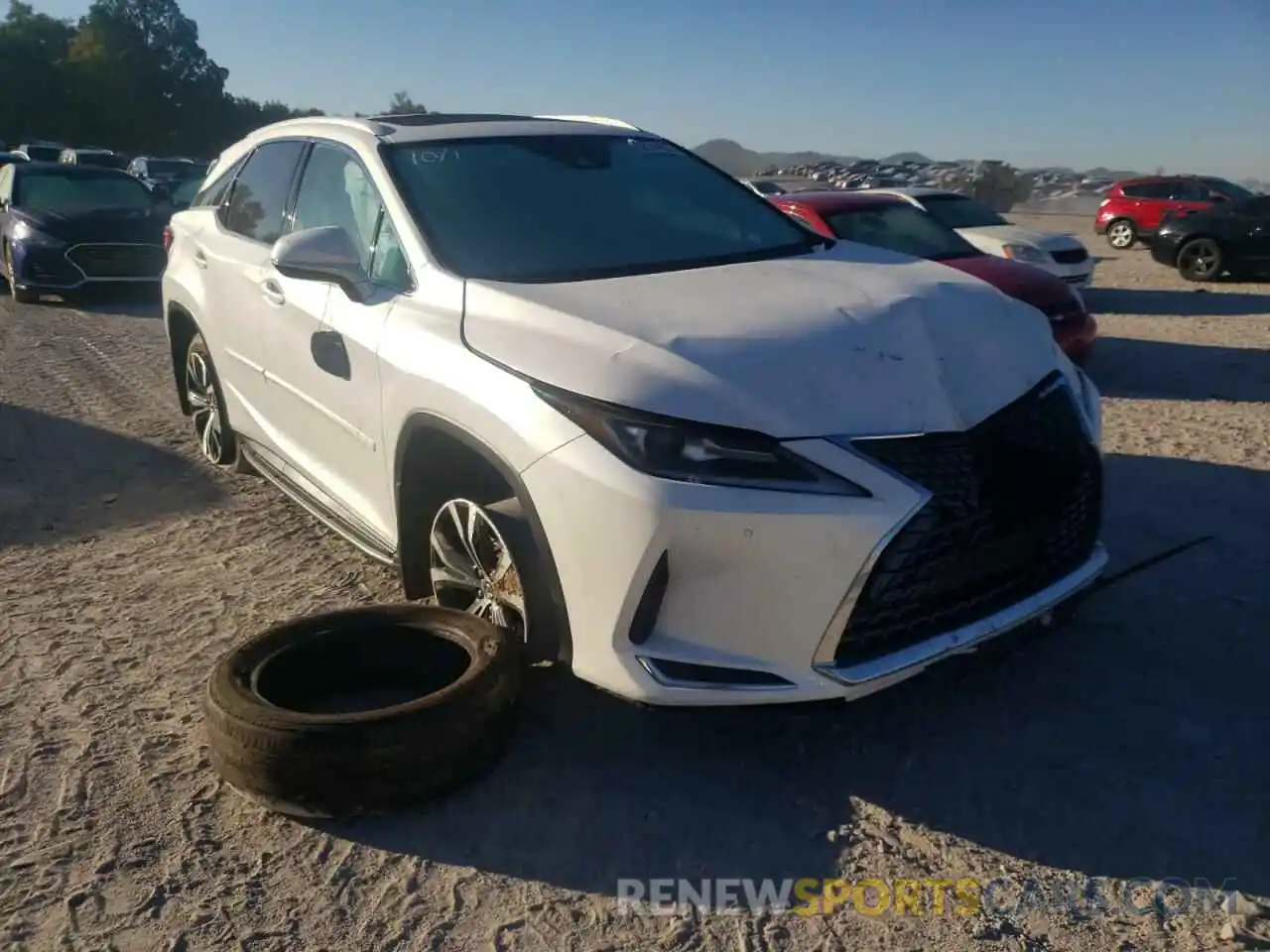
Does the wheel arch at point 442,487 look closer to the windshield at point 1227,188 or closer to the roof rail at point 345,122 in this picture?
the roof rail at point 345,122

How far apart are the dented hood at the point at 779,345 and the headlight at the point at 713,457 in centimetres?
3

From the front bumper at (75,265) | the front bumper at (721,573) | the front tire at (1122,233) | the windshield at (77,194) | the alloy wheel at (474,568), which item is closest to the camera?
the front bumper at (721,573)

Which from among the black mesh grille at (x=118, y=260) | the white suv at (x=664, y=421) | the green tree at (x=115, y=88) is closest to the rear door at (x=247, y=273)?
the white suv at (x=664, y=421)

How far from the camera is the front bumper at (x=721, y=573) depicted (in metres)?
2.76

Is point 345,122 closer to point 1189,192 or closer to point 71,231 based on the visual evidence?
point 71,231

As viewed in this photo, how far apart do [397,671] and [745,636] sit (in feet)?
4.27

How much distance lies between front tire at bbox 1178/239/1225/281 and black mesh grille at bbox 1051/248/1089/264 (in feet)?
15.9

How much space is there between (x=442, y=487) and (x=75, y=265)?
1090 cm

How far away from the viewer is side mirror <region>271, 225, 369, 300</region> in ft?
12.4

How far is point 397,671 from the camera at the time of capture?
3629 millimetres

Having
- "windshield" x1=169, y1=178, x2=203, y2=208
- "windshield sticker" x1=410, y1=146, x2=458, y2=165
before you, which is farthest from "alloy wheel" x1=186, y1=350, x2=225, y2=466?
"windshield" x1=169, y1=178, x2=203, y2=208

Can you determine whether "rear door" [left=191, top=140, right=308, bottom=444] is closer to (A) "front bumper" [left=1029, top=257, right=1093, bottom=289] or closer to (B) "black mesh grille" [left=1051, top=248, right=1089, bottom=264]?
(A) "front bumper" [left=1029, top=257, right=1093, bottom=289]

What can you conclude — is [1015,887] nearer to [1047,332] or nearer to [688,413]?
[688,413]

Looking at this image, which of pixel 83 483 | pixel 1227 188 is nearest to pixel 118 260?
pixel 83 483
